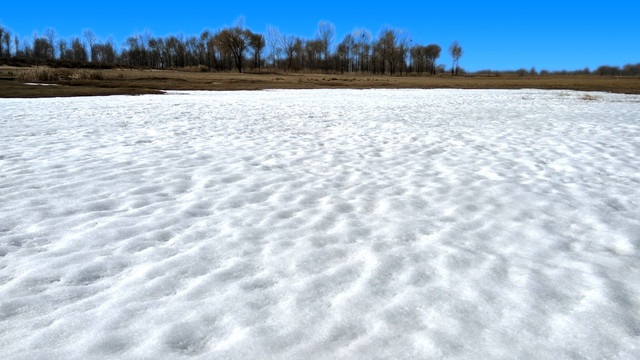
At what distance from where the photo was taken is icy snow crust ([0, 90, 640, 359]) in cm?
227

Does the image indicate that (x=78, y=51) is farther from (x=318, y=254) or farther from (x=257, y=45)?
(x=318, y=254)

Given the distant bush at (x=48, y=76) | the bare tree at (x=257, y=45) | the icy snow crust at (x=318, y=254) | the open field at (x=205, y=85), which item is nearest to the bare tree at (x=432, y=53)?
the bare tree at (x=257, y=45)

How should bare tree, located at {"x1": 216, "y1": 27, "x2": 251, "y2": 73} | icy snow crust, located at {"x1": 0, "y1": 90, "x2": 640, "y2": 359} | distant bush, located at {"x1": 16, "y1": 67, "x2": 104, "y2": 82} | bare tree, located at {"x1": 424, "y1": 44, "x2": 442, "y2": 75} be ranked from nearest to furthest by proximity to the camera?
icy snow crust, located at {"x1": 0, "y1": 90, "x2": 640, "y2": 359} → distant bush, located at {"x1": 16, "y1": 67, "x2": 104, "y2": 82} → bare tree, located at {"x1": 216, "y1": 27, "x2": 251, "y2": 73} → bare tree, located at {"x1": 424, "y1": 44, "x2": 442, "y2": 75}

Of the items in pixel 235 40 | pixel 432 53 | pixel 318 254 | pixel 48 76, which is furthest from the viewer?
pixel 432 53

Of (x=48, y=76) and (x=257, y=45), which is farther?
(x=257, y=45)

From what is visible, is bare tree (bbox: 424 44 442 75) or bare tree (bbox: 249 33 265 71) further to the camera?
bare tree (bbox: 424 44 442 75)

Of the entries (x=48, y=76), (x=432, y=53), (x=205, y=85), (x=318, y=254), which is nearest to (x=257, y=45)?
(x=432, y=53)

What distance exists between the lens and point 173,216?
13.5ft

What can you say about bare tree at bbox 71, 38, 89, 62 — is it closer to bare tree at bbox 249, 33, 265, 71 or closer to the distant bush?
bare tree at bbox 249, 33, 265, 71

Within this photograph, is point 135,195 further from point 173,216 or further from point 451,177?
point 451,177

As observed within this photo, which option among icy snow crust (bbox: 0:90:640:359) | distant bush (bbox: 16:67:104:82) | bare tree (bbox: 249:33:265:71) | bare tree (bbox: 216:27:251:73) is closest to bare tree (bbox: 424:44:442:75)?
bare tree (bbox: 249:33:265:71)

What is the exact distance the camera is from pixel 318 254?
10.9 feet

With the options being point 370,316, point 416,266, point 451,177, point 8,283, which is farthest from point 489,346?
point 451,177

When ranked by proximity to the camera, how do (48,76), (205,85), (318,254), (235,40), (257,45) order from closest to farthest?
(318,254)
(48,76)
(205,85)
(235,40)
(257,45)
